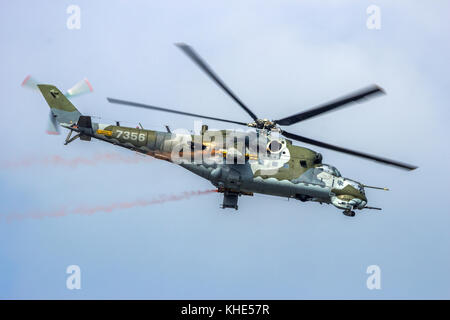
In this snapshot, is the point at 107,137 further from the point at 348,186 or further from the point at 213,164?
the point at 348,186

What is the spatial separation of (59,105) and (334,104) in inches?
624

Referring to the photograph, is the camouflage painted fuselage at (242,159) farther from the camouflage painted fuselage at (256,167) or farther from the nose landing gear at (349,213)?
the nose landing gear at (349,213)

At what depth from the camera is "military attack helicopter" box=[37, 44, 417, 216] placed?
107 ft

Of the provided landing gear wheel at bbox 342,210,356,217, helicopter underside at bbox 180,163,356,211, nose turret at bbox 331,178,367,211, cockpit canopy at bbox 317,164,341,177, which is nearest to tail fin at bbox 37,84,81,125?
helicopter underside at bbox 180,163,356,211

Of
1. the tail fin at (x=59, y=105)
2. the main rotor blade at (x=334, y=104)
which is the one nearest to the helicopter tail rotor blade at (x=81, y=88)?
the tail fin at (x=59, y=105)

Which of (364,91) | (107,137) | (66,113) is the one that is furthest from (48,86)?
(364,91)

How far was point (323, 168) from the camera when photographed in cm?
3397

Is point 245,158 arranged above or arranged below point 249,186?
above

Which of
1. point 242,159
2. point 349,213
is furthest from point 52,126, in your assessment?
point 349,213

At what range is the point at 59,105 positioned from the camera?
34.5 metres

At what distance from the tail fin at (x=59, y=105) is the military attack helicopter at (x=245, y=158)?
0.22ft

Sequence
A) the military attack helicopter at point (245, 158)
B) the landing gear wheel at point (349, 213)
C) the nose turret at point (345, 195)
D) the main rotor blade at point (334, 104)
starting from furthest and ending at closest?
the landing gear wheel at point (349, 213) < the nose turret at point (345, 195) < the military attack helicopter at point (245, 158) < the main rotor blade at point (334, 104)

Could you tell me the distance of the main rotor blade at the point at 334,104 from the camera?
26.4m

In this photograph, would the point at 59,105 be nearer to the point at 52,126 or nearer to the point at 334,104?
the point at 52,126
